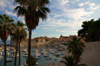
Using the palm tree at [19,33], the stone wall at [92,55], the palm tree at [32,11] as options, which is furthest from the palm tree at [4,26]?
the stone wall at [92,55]

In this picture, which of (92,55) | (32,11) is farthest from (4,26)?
(92,55)

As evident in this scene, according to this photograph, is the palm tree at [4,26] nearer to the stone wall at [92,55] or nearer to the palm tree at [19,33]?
the palm tree at [19,33]

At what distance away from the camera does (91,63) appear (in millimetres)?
13219

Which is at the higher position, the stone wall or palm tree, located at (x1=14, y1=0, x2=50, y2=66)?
palm tree, located at (x1=14, y1=0, x2=50, y2=66)

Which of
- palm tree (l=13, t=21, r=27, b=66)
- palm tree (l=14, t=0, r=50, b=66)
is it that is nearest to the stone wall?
palm tree (l=14, t=0, r=50, b=66)

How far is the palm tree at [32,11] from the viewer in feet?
23.7

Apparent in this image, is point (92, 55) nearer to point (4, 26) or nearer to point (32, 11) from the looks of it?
point (32, 11)

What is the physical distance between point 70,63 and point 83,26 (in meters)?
19.8

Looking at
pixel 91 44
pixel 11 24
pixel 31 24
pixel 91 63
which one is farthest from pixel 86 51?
pixel 11 24

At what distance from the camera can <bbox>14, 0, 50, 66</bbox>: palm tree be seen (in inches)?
284

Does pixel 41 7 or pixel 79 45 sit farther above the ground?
pixel 41 7

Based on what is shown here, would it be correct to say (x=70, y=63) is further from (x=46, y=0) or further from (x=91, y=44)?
(x=46, y=0)

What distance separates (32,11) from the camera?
7430mm

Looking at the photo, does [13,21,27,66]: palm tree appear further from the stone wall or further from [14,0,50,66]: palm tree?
the stone wall
